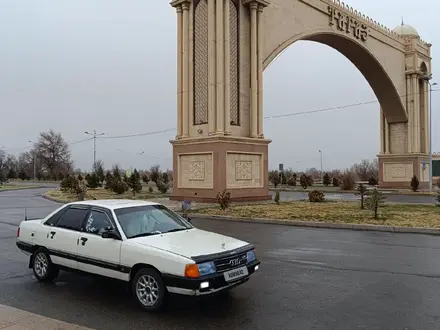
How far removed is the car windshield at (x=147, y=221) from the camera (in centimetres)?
625

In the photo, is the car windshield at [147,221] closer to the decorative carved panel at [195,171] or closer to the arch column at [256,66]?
the decorative carved panel at [195,171]

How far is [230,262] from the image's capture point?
5.62 meters

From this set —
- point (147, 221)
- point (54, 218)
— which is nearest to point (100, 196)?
point (54, 218)

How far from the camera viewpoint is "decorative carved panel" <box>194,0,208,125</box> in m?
25.2

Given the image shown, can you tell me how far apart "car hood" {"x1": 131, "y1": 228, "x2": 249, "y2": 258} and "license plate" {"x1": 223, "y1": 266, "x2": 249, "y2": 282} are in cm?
29

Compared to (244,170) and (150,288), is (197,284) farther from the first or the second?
(244,170)

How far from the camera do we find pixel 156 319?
5184 millimetres

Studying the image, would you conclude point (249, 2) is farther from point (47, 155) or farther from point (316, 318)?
point (47, 155)

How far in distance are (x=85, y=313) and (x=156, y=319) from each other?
0.96 metres

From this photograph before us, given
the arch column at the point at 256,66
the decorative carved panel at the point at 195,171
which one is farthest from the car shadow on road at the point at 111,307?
the arch column at the point at 256,66

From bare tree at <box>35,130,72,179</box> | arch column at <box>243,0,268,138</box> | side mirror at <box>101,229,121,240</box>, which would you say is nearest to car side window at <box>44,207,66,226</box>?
side mirror at <box>101,229,121,240</box>

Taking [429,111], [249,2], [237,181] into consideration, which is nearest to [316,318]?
[237,181]

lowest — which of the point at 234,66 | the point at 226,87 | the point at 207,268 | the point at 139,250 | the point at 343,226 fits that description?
the point at 343,226

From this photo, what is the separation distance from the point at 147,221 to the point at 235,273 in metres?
1.72
